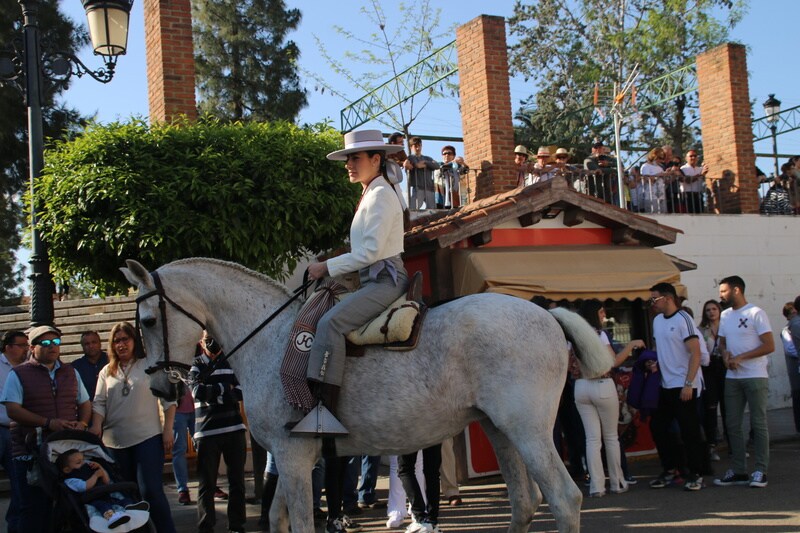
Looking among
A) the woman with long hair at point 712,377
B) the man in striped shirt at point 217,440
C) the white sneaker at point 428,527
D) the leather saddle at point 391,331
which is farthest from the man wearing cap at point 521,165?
the leather saddle at point 391,331

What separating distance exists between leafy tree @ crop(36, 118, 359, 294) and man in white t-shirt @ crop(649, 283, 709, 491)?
3830 millimetres

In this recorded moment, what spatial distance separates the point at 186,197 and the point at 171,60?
16.3 feet

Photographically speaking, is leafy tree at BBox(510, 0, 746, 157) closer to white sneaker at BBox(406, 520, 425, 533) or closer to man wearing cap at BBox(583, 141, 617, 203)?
man wearing cap at BBox(583, 141, 617, 203)

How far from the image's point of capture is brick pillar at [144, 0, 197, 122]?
1287 centimetres

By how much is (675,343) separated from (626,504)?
6.09ft

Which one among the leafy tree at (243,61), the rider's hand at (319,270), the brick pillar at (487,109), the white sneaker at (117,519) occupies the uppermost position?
the leafy tree at (243,61)

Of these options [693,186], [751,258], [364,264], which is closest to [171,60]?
[364,264]

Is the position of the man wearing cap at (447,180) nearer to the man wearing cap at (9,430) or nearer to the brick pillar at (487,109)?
the brick pillar at (487,109)

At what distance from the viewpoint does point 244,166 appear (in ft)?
30.4

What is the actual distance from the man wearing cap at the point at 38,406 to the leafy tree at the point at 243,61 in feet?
78.6

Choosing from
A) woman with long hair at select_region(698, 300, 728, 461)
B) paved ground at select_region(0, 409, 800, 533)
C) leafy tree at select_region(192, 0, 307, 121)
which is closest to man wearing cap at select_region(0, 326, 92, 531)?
paved ground at select_region(0, 409, 800, 533)

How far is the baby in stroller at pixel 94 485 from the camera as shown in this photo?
6418mm

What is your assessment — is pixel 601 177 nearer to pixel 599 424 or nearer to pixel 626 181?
pixel 626 181

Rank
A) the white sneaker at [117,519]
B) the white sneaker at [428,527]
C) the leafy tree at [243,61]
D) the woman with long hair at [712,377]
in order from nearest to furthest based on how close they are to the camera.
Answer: the white sneaker at [117,519], the white sneaker at [428,527], the woman with long hair at [712,377], the leafy tree at [243,61]
